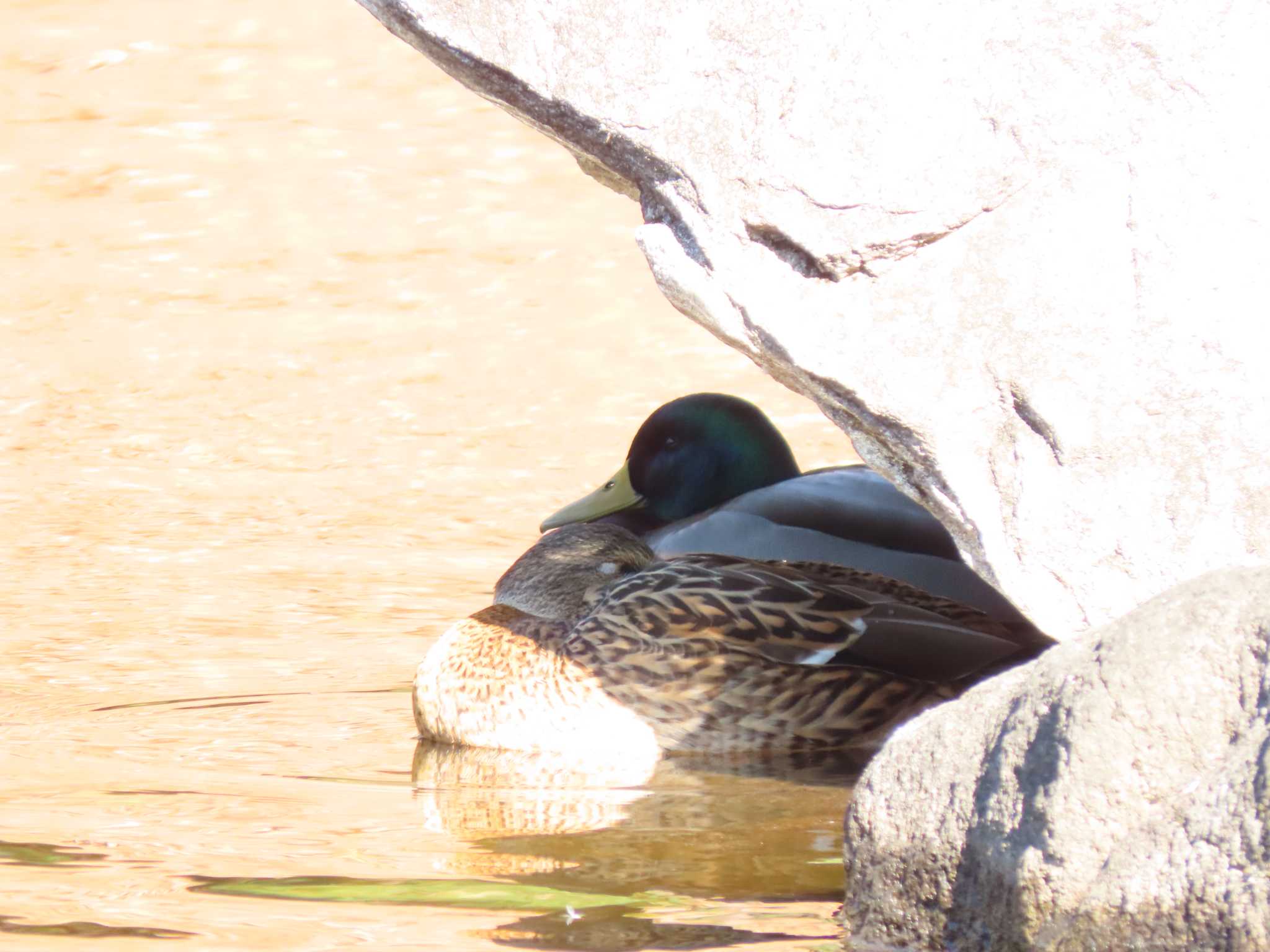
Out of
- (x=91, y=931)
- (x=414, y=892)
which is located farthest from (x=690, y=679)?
(x=91, y=931)

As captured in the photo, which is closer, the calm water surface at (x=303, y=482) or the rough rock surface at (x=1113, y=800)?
the rough rock surface at (x=1113, y=800)

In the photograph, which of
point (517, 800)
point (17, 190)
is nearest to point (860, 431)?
point (517, 800)

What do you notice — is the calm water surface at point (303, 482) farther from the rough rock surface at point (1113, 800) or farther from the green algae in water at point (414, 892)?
the rough rock surface at point (1113, 800)

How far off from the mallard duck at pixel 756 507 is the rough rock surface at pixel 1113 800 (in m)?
2.07

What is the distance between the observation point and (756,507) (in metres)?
5.29

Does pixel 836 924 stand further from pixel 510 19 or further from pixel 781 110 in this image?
pixel 510 19

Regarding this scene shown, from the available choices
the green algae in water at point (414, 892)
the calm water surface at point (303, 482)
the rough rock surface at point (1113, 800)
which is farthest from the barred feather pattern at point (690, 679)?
the rough rock surface at point (1113, 800)

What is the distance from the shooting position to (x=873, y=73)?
3000 mm

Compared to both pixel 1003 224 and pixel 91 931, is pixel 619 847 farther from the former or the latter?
pixel 1003 224

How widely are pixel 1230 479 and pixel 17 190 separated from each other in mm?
9673

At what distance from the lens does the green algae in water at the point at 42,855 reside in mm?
3152

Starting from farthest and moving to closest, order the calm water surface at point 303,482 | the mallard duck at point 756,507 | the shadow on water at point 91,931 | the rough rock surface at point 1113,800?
the mallard duck at point 756,507 → the calm water surface at point 303,482 → the shadow on water at point 91,931 → the rough rock surface at point 1113,800

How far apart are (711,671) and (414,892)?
136 cm

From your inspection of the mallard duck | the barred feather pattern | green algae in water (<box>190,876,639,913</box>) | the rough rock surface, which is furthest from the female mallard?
the rough rock surface
